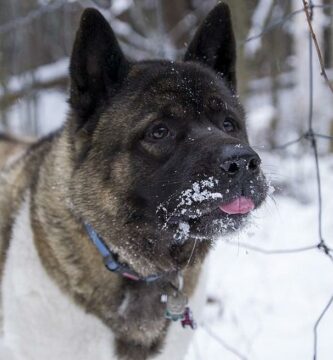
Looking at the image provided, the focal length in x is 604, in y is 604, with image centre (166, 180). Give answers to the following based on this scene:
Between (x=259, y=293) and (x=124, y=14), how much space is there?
396 inches

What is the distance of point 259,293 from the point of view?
179 inches

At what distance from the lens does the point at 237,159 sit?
7.11ft

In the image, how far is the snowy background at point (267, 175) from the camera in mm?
3826

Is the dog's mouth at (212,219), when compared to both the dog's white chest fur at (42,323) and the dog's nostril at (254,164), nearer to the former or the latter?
the dog's nostril at (254,164)

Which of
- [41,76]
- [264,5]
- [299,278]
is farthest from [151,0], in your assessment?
[299,278]

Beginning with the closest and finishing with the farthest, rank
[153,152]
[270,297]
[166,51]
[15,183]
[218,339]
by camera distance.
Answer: [153,152]
[15,183]
[218,339]
[270,297]
[166,51]

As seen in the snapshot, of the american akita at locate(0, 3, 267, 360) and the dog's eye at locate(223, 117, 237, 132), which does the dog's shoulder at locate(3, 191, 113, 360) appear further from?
the dog's eye at locate(223, 117, 237, 132)

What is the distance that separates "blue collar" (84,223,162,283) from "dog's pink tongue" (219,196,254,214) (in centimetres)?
62

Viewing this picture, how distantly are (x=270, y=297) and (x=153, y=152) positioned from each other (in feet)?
7.74

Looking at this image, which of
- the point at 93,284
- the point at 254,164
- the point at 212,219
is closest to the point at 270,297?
the point at 93,284

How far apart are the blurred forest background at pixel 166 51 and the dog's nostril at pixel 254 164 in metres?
3.09

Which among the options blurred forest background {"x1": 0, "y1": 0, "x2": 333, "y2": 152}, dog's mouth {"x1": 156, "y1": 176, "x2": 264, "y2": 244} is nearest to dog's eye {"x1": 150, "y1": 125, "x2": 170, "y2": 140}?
dog's mouth {"x1": 156, "y1": 176, "x2": 264, "y2": 244}

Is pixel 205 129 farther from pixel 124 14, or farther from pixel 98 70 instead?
pixel 124 14

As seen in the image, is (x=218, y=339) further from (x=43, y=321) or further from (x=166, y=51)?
(x=166, y=51)
